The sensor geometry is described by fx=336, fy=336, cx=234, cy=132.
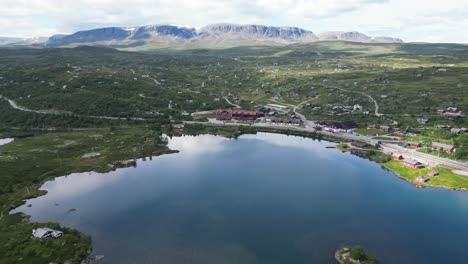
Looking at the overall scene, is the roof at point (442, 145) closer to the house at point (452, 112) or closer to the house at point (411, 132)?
the house at point (411, 132)

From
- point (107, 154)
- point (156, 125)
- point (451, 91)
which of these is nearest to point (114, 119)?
point (156, 125)

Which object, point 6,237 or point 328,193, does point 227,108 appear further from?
point 6,237

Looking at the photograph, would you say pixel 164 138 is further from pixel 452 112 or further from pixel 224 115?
pixel 452 112

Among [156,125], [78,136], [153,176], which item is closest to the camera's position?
[153,176]

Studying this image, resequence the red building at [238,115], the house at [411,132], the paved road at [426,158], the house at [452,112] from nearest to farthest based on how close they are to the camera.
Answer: the paved road at [426,158]
the house at [411,132]
the house at [452,112]
the red building at [238,115]

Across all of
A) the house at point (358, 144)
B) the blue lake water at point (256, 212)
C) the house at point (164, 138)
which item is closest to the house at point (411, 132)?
the house at point (358, 144)

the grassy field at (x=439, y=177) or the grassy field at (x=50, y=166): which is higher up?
the grassy field at (x=439, y=177)

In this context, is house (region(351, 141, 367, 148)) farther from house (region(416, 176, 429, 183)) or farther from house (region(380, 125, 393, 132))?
house (region(416, 176, 429, 183))
